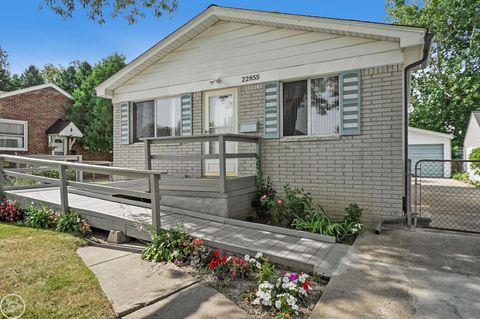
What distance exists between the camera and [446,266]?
3539 mm

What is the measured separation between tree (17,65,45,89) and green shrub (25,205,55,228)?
4098 centimetres

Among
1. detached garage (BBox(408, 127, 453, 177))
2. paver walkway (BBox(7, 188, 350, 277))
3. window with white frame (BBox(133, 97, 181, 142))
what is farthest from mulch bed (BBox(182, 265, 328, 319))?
detached garage (BBox(408, 127, 453, 177))

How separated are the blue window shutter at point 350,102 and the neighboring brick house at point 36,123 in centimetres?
1569

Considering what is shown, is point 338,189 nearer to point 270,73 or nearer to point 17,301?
point 270,73

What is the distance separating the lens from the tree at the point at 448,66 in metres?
20.2

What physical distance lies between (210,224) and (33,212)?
3456mm

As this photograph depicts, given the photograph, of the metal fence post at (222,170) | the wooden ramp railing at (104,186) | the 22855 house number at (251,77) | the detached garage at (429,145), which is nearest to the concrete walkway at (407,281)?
the metal fence post at (222,170)

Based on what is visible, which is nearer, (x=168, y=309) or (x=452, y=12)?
(x=168, y=309)

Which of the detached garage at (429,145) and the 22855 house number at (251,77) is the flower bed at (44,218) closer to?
the 22855 house number at (251,77)

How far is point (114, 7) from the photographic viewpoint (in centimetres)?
536

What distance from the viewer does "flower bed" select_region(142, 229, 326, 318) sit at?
269 centimetres

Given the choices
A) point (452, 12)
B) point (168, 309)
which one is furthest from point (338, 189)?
point (452, 12)

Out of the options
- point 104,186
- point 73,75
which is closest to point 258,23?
point 104,186

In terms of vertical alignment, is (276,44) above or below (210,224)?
above
